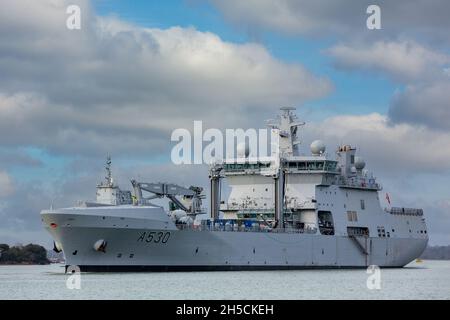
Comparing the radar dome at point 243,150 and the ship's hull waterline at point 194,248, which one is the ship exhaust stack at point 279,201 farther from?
the radar dome at point 243,150

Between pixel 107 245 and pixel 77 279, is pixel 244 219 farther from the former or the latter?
pixel 77 279

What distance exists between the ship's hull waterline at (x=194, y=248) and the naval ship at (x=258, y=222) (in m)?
0.07

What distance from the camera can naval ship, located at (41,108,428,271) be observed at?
58656mm

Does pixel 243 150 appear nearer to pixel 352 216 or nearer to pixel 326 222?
pixel 326 222

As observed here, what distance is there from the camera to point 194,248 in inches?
2459

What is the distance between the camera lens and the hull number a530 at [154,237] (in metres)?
59.4

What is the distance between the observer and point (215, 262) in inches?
2515

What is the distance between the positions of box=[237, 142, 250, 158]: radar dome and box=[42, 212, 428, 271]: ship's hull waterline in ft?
28.5

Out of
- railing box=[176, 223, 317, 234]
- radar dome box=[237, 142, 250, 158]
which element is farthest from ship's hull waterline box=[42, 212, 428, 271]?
radar dome box=[237, 142, 250, 158]

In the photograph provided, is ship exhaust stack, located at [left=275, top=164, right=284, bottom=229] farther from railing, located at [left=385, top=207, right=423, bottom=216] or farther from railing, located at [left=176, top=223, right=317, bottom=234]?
railing, located at [left=385, top=207, right=423, bottom=216]

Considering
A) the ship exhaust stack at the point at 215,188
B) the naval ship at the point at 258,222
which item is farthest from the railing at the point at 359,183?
the ship exhaust stack at the point at 215,188
